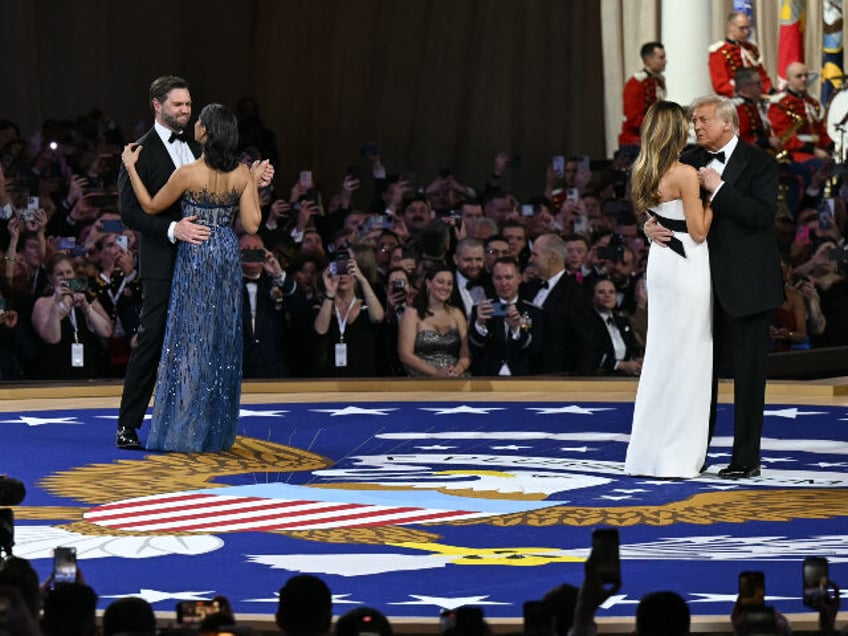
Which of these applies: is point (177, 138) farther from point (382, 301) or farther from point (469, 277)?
point (469, 277)

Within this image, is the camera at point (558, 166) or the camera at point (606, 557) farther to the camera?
the camera at point (558, 166)

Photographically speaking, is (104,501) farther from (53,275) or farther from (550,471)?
(53,275)

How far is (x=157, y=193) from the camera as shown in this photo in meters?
8.34

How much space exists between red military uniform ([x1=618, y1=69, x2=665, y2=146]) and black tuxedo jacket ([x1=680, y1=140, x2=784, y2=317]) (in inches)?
309

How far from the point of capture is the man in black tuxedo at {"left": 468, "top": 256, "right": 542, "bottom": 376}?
415 inches

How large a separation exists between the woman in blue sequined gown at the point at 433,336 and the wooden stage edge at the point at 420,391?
0.57 ft

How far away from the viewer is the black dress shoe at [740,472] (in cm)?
752

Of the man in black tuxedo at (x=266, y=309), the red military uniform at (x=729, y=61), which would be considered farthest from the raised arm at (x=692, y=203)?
the red military uniform at (x=729, y=61)

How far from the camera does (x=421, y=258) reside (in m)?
11.1

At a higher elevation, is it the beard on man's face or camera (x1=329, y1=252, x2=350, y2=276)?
the beard on man's face

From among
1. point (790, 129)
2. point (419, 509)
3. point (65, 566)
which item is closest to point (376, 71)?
point (790, 129)

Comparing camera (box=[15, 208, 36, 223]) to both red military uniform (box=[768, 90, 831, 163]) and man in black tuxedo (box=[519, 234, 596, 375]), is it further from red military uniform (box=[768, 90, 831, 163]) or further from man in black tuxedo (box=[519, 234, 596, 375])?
red military uniform (box=[768, 90, 831, 163])

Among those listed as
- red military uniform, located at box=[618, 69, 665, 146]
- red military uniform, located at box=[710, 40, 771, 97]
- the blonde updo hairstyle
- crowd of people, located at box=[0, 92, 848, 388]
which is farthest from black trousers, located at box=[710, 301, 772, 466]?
red military uniform, located at box=[618, 69, 665, 146]

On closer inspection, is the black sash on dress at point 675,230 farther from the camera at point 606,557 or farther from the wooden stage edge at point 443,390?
the camera at point 606,557
